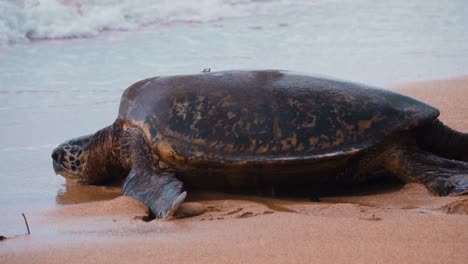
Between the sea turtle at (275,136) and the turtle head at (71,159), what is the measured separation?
51 centimetres

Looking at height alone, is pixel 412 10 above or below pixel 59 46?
above

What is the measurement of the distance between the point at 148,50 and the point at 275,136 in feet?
21.2

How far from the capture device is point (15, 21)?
1183 cm

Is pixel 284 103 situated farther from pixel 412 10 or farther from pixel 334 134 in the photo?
pixel 412 10

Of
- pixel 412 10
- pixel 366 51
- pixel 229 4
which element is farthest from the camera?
pixel 229 4

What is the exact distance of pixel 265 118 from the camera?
411cm

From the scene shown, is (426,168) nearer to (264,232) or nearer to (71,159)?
(264,232)

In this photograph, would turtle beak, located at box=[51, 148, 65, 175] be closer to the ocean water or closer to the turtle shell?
the ocean water

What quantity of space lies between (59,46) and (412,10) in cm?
670

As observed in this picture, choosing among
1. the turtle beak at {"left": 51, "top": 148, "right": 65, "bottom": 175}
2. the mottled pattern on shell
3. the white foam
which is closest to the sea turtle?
the mottled pattern on shell

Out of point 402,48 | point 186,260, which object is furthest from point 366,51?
point 186,260

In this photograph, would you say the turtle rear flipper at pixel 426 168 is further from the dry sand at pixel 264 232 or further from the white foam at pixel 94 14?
the white foam at pixel 94 14

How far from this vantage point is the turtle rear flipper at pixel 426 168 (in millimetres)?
3945

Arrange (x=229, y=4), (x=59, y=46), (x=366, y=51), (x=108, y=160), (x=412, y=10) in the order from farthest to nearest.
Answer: (x=229, y=4) → (x=412, y=10) → (x=59, y=46) → (x=366, y=51) → (x=108, y=160)
